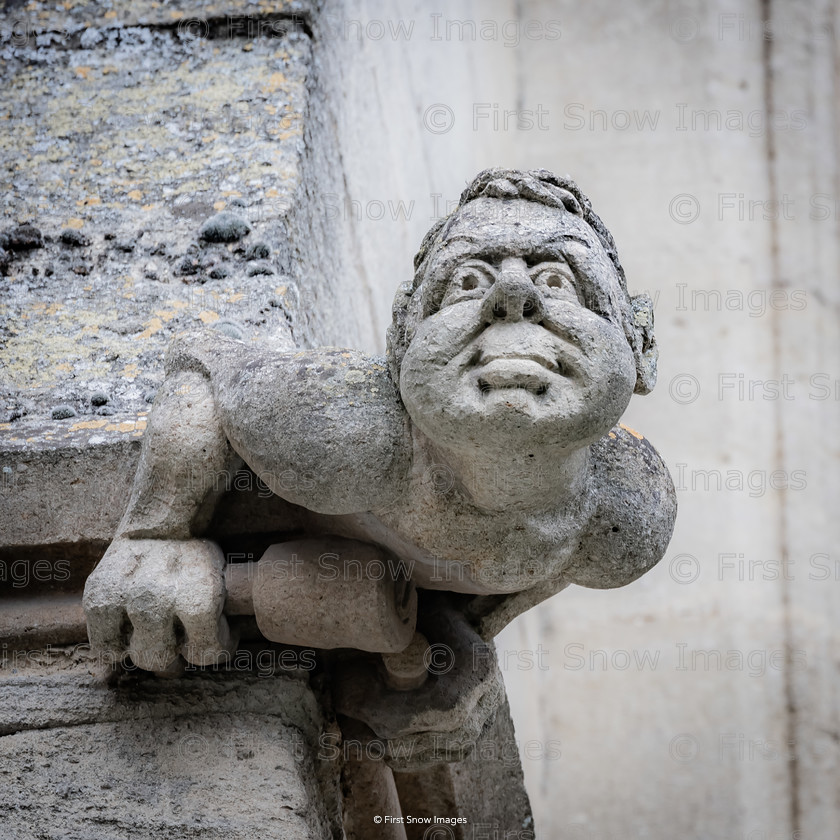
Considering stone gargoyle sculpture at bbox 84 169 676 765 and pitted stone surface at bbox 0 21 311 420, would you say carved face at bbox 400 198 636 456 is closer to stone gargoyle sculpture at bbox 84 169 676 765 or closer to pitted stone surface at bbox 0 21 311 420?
stone gargoyle sculpture at bbox 84 169 676 765

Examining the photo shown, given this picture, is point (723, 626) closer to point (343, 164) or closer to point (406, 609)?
point (343, 164)

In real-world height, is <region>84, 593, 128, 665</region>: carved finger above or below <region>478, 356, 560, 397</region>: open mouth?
below

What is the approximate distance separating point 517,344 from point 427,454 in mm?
173

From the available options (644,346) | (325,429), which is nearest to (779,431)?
(644,346)

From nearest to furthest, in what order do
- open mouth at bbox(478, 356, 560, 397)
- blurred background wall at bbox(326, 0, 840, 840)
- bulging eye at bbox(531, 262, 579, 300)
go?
open mouth at bbox(478, 356, 560, 397)
bulging eye at bbox(531, 262, 579, 300)
blurred background wall at bbox(326, 0, 840, 840)

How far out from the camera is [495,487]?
1.33 meters

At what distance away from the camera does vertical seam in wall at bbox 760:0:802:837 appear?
334 cm

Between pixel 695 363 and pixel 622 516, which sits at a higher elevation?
pixel 622 516

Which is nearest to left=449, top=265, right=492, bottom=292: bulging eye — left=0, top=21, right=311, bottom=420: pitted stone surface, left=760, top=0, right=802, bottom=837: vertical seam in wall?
left=0, top=21, right=311, bottom=420: pitted stone surface

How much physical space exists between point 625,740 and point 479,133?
1.72 m

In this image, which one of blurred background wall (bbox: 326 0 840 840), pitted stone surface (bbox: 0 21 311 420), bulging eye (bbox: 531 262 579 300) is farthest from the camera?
blurred background wall (bbox: 326 0 840 840)

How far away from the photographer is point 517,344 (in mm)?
1279

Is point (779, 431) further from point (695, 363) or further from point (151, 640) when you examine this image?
point (151, 640)

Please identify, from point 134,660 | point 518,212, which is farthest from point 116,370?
point 518,212
